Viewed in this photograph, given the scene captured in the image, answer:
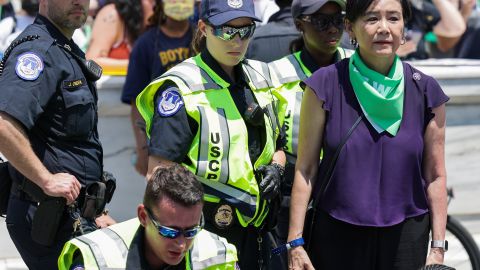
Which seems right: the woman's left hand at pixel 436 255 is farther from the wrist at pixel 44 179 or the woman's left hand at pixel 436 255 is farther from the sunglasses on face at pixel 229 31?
the wrist at pixel 44 179

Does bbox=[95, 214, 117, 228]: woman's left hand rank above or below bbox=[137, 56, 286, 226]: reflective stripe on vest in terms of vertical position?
below

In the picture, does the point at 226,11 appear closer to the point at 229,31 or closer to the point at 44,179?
the point at 229,31

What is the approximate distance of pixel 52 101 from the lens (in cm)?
466

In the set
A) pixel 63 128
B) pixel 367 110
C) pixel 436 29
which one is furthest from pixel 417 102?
pixel 436 29

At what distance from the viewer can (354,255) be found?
4457mm

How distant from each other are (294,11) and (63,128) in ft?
4.65

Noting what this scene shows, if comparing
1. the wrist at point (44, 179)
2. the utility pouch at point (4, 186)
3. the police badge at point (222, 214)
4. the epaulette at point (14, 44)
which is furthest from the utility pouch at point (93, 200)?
the epaulette at point (14, 44)

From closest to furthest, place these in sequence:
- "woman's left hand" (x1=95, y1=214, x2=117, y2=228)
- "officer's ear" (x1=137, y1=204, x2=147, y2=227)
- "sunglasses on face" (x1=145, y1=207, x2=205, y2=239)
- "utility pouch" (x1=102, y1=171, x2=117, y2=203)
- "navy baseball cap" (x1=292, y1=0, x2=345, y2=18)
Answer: "sunglasses on face" (x1=145, y1=207, x2=205, y2=239), "officer's ear" (x1=137, y1=204, x2=147, y2=227), "utility pouch" (x1=102, y1=171, x2=117, y2=203), "woman's left hand" (x1=95, y1=214, x2=117, y2=228), "navy baseball cap" (x1=292, y1=0, x2=345, y2=18)

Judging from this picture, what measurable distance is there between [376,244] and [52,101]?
143cm

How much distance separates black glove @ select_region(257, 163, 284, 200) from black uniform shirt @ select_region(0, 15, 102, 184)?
71cm

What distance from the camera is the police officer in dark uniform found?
4.54 m

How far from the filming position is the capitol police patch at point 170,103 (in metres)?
4.65

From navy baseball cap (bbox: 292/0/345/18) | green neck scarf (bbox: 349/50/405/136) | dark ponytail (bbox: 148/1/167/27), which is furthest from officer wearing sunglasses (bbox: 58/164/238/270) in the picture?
dark ponytail (bbox: 148/1/167/27)

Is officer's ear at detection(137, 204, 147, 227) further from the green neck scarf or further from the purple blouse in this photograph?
the green neck scarf
